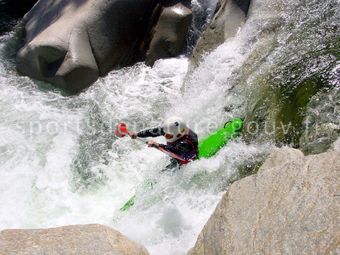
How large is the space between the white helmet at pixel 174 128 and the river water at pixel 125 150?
46 centimetres

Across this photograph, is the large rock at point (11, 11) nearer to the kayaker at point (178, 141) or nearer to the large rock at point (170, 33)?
the large rock at point (170, 33)

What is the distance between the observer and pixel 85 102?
8281 mm

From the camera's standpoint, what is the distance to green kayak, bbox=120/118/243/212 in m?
6.02

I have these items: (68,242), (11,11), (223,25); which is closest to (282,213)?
(68,242)

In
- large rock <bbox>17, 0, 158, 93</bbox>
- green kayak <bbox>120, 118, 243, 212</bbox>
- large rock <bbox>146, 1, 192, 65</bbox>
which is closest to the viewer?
green kayak <bbox>120, 118, 243, 212</bbox>

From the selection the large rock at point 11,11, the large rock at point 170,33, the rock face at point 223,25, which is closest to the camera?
the rock face at point 223,25

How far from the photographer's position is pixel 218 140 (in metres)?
6.15

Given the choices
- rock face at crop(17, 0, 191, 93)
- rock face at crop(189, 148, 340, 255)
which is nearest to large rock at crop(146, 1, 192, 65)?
rock face at crop(17, 0, 191, 93)

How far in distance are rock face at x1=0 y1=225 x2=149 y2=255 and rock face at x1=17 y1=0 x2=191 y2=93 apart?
5.08 metres

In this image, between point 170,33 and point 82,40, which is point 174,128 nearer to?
point 170,33

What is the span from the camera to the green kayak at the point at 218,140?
602cm

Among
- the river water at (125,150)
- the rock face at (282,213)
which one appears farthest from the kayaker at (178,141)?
the rock face at (282,213)

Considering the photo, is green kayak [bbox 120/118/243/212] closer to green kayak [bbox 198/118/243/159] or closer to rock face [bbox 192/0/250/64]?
green kayak [bbox 198/118/243/159]

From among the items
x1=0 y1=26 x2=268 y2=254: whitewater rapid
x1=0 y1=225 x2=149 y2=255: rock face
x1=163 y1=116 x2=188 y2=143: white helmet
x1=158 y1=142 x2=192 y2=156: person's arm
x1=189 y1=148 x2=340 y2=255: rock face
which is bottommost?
x1=0 y1=26 x2=268 y2=254: whitewater rapid
